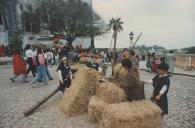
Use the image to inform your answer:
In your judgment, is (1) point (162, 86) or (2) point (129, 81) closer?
(1) point (162, 86)

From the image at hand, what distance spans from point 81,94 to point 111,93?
1253mm

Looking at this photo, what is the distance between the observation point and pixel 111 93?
22.5 ft

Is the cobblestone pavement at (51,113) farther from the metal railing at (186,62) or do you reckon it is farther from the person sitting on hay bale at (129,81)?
the metal railing at (186,62)

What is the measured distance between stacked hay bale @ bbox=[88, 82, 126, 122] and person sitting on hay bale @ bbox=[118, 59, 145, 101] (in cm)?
32

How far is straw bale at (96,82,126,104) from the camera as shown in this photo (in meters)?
6.82

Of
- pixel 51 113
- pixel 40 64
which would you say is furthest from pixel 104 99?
pixel 40 64

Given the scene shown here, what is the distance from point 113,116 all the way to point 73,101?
2.27 metres

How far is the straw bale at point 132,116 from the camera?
5.62 metres

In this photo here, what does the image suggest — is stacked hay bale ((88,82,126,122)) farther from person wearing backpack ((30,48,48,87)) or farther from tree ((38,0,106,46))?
tree ((38,0,106,46))

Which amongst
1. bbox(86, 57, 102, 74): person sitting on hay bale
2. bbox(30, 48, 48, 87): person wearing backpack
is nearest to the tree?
bbox(30, 48, 48, 87): person wearing backpack

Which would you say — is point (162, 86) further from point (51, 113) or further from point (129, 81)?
point (51, 113)

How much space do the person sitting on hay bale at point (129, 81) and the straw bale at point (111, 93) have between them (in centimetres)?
32

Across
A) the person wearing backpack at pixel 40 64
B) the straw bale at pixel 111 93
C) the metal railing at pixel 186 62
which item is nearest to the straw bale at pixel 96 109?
the straw bale at pixel 111 93

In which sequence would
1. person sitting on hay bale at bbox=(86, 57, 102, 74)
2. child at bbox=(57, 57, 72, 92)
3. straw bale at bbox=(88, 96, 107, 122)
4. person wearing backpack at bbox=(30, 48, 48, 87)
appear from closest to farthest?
straw bale at bbox=(88, 96, 107, 122), child at bbox=(57, 57, 72, 92), person sitting on hay bale at bbox=(86, 57, 102, 74), person wearing backpack at bbox=(30, 48, 48, 87)
